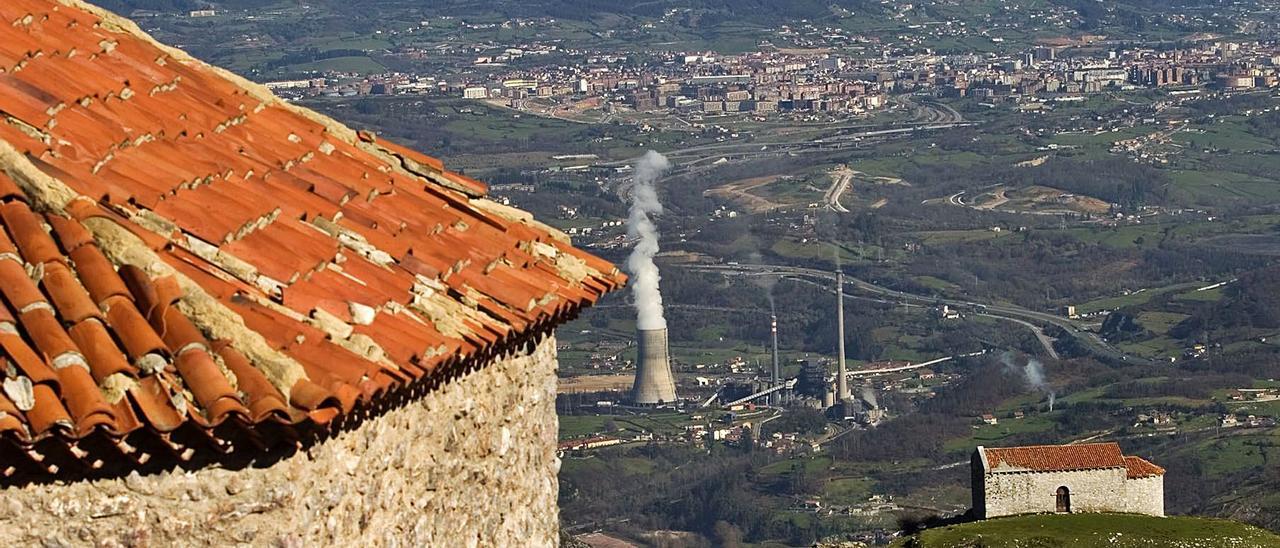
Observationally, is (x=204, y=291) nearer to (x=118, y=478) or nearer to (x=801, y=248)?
(x=118, y=478)

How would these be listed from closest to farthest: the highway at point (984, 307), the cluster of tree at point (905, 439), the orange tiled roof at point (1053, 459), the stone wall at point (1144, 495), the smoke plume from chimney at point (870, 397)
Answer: the orange tiled roof at point (1053, 459)
the stone wall at point (1144, 495)
the cluster of tree at point (905, 439)
the smoke plume from chimney at point (870, 397)
the highway at point (984, 307)

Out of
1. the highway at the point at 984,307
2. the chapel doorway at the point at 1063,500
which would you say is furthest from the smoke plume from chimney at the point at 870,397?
the chapel doorway at the point at 1063,500

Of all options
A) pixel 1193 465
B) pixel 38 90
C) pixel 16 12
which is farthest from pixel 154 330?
pixel 1193 465

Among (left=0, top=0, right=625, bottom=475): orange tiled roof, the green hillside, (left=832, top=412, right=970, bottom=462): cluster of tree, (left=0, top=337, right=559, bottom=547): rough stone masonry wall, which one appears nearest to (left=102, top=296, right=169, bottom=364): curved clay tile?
(left=0, top=0, right=625, bottom=475): orange tiled roof

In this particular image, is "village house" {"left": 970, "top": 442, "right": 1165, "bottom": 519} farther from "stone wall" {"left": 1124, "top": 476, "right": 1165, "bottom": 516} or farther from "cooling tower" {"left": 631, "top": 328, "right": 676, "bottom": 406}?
"cooling tower" {"left": 631, "top": 328, "right": 676, "bottom": 406}

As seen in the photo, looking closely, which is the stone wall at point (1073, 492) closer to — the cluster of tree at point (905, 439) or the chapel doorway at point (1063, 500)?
the chapel doorway at point (1063, 500)

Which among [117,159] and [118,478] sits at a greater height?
[117,159]
